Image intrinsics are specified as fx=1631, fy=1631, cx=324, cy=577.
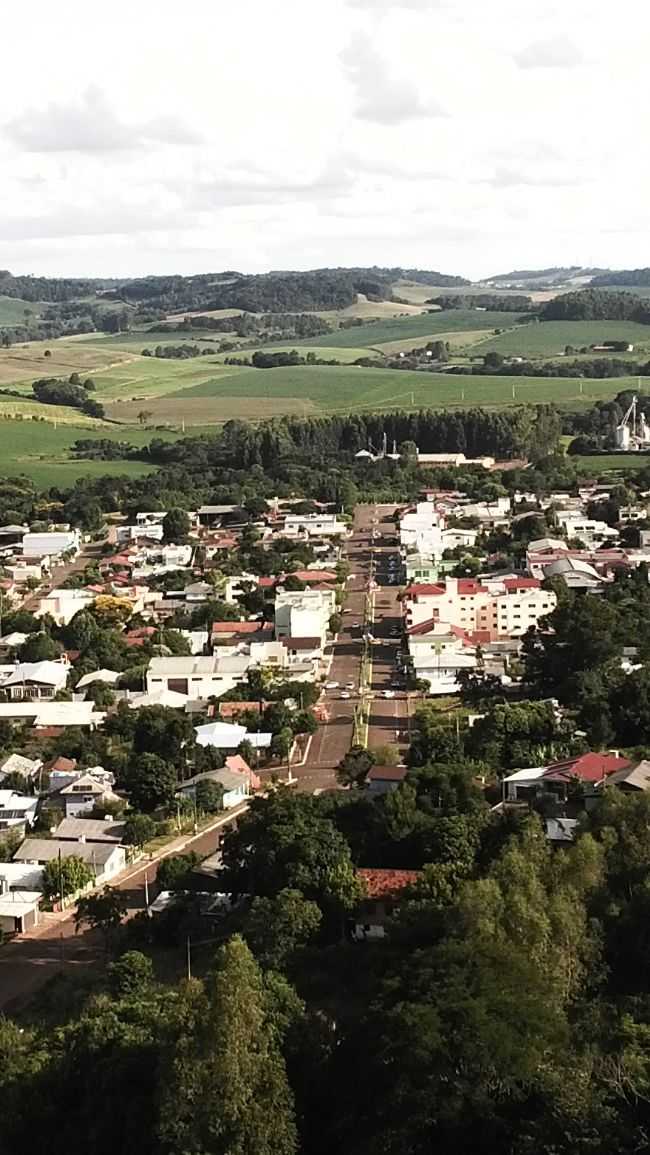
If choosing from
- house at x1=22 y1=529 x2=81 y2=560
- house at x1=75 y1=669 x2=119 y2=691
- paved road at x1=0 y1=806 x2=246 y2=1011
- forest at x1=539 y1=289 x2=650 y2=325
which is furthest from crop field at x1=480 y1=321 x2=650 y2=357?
paved road at x1=0 y1=806 x2=246 y2=1011


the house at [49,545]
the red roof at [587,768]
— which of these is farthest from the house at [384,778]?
the house at [49,545]

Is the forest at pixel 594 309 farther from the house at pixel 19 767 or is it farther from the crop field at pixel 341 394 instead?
the house at pixel 19 767

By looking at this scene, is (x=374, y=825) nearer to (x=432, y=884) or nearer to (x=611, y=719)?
(x=432, y=884)

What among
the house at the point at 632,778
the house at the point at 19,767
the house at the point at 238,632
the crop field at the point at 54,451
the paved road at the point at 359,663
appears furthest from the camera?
the crop field at the point at 54,451

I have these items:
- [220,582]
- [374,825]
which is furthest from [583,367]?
[374,825]

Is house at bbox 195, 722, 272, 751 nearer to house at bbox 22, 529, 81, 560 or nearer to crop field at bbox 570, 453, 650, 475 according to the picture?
house at bbox 22, 529, 81, 560

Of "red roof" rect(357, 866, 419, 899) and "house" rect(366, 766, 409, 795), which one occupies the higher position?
"red roof" rect(357, 866, 419, 899)
